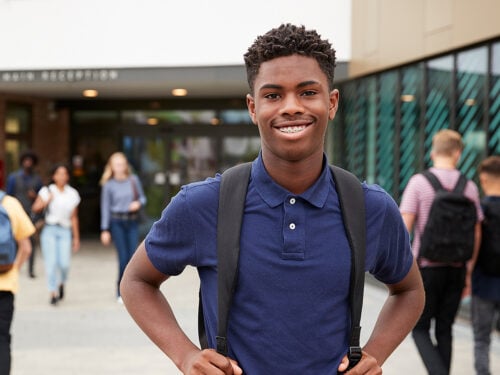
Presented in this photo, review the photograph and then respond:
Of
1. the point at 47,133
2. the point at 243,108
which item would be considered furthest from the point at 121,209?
the point at 47,133

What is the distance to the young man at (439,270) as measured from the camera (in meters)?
5.04

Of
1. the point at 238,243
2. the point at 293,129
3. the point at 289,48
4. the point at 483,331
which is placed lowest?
the point at 483,331

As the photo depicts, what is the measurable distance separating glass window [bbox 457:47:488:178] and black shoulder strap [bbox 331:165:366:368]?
254 inches

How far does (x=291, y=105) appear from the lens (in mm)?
1830

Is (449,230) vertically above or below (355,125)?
below

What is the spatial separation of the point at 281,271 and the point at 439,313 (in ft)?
12.0

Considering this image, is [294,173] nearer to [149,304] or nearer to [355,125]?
[149,304]

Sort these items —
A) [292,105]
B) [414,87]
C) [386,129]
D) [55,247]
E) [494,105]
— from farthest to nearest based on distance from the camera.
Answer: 1. [386,129]
2. [414,87]
3. [55,247]
4. [494,105]
5. [292,105]

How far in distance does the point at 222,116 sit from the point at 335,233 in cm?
1462

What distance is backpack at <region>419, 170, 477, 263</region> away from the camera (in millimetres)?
4918

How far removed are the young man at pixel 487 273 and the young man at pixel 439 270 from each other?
0.10 m

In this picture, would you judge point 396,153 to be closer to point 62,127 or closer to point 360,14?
point 360,14

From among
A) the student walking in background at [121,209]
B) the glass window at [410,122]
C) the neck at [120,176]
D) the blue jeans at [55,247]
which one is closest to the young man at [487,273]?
the glass window at [410,122]

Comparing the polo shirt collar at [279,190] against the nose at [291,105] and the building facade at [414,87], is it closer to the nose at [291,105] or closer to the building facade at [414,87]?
the nose at [291,105]
